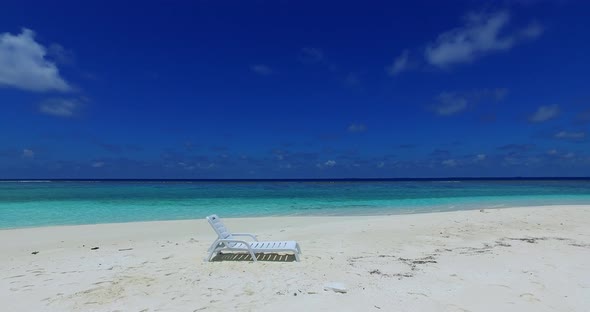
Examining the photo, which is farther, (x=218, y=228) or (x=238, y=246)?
(x=218, y=228)

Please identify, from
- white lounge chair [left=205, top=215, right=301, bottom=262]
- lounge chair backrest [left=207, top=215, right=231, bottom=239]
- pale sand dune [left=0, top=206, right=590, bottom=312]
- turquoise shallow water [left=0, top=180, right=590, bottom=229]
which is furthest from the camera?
turquoise shallow water [left=0, top=180, right=590, bottom=229]

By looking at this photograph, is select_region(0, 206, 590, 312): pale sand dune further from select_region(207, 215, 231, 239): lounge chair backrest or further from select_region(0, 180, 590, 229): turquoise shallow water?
select_region(0, 180, 590, 229): turquoise shallow water

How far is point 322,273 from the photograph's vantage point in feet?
18.9

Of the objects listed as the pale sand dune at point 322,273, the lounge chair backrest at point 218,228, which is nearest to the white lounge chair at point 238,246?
the lounge chair backrest at point 218,228

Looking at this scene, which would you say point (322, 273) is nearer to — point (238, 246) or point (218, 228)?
point (238, 246)

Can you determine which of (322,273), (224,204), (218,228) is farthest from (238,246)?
(224,204)

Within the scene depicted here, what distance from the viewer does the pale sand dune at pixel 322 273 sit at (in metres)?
4.43

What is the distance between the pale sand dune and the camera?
4434mm

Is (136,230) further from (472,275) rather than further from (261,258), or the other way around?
(472,275)

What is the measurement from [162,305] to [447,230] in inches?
335

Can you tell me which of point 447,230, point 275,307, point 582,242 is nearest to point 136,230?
point 275,307

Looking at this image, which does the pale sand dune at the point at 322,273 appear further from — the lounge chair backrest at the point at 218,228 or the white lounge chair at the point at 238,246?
the lounge chair backrest at the point at 218,228

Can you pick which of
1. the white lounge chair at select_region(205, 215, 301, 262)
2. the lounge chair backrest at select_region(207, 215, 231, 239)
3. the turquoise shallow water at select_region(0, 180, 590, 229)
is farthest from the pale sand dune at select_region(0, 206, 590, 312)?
the turquoise shallow water at select_region(0, 180, 590, 229)

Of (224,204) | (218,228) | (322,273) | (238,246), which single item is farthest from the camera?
(224,204)
